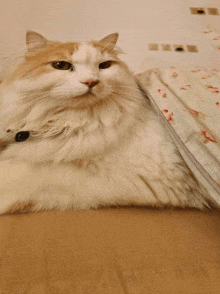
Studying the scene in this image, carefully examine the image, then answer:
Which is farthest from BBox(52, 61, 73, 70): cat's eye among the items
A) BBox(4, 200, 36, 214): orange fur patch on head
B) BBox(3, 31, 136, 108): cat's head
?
BBox(4, 200, 36, 214): orange fur patch on head

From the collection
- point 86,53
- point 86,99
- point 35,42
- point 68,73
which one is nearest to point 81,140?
point 86,99

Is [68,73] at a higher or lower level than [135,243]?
higher

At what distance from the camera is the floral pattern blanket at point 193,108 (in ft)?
2.03

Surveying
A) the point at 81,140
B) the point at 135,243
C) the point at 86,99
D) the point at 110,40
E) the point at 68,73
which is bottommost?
the point at 135,243

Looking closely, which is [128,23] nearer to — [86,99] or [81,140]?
[86,99]

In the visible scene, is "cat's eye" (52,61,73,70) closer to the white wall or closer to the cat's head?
the cat's head

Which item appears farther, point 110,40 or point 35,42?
point 110,40

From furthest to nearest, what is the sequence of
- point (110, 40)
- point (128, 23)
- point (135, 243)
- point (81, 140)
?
point (128, 23) → point (110, 40) → point (81, 140) → point (135, 243)

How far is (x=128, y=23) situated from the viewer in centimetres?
105

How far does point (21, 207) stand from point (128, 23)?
1.11 meters

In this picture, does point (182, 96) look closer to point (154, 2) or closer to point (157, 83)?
point (157, 83)

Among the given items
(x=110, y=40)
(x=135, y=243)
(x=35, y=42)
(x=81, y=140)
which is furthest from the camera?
(x=110, y=40)

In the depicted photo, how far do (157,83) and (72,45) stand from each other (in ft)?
1.47

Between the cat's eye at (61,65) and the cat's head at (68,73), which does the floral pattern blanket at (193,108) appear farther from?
the cat's eye at (61,65)
